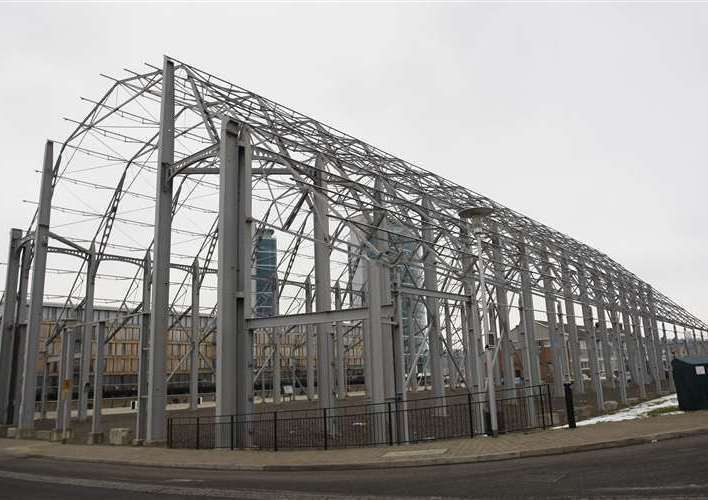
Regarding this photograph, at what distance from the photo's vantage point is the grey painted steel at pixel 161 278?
2247cm

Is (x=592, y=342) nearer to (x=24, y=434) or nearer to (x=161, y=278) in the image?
(x=161, y=278)

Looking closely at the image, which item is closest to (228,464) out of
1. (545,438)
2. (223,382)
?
(223,382)

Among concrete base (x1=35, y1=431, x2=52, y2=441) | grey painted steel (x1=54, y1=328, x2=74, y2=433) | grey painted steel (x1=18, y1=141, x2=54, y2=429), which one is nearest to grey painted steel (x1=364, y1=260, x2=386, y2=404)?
grey painted steel (x1=54, y1=328, x2=74, y2=433)

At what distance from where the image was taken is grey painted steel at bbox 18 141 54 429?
1186 inches

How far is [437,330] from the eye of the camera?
88.3 feet

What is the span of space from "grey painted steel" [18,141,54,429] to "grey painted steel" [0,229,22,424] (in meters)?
3.89

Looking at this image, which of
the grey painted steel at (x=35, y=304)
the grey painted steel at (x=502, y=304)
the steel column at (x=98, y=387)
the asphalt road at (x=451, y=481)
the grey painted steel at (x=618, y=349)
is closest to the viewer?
the asphalt road at (x=451, y=481)

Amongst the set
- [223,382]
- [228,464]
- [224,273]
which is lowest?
[228,464]

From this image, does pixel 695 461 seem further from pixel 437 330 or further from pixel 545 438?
pixel 437 330

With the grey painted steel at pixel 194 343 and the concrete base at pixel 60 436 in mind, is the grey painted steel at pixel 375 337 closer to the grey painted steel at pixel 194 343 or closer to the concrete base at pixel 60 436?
the concrete base at pixel 60 436

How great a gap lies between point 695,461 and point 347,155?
21.1m

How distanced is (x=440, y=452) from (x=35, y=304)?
2560cm

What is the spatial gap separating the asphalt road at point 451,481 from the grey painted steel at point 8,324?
2193 centimetres

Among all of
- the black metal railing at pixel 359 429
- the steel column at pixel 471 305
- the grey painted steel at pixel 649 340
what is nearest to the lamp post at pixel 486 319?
the black metal railing at pixel 359 429
